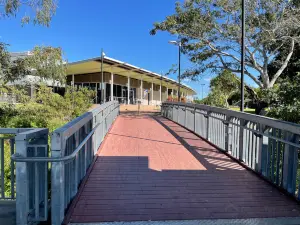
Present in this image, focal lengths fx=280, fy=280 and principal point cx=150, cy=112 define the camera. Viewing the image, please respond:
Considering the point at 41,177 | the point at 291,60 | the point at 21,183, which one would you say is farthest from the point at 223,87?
the point at 21,183

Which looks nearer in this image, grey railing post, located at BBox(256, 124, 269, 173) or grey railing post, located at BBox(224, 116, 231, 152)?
grey railing post, located at BBox(256, 124, 269, 173)

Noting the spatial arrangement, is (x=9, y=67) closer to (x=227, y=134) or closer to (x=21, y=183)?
(x=227, y=134)

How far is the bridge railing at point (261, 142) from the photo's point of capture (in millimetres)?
3871

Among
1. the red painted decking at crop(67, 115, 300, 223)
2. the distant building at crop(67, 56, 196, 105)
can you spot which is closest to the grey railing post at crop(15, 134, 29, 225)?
the red painted decking at crop(67, 115, 300, 223)

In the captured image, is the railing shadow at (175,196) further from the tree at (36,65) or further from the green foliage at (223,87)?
the green foliage at (223,87)

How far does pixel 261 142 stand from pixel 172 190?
1782 millimetres

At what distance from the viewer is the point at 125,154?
623cm

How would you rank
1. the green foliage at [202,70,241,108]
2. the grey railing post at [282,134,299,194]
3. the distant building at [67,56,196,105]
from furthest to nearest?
1. the distant building at [67,56,196,105]
2. the green foliage at [202,70,241,108]
3. the grey railing post at [282,134,299,194]

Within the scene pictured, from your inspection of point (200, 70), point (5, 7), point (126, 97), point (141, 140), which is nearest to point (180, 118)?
point (141, 140)

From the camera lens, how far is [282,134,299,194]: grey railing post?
3812 millimetres

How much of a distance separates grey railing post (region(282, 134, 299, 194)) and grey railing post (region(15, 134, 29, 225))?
3326 mm

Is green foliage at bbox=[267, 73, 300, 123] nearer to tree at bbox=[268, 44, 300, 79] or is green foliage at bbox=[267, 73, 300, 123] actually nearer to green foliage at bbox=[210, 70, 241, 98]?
tree at bbox=[268, 44, 300, 79]

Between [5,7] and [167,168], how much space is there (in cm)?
705

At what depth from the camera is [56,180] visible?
2.87 m
